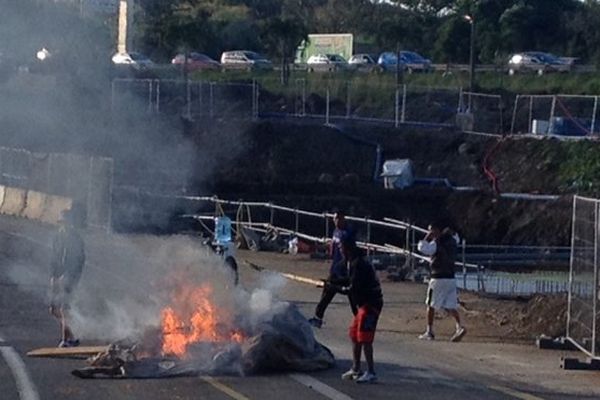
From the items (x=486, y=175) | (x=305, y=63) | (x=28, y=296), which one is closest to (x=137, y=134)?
(x=28, y=296)

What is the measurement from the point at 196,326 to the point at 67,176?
29.0 m

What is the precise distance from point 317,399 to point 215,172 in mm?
42095

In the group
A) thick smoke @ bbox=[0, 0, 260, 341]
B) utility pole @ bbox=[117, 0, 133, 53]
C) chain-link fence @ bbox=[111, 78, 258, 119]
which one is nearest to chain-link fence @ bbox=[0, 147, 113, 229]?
thick smoke @ bbox=[0, 0, 260, 341]

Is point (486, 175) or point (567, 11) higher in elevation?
point (567, 11)

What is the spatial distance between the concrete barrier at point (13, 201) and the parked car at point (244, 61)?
37.0 m

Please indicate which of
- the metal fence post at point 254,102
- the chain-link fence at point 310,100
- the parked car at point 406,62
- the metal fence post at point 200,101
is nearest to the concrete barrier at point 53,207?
the chain-link fence at point 310,100

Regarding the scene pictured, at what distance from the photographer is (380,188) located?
57062 millimetres

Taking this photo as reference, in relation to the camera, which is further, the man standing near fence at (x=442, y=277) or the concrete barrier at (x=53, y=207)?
the concrete barrier at (x=53, y=207)

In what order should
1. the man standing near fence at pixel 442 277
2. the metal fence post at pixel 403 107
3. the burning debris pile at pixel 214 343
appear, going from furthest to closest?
the metal fence post at pixel 403 107, the man standing near fence at pixel 442 277, the burning debris pile at pixel 214 343

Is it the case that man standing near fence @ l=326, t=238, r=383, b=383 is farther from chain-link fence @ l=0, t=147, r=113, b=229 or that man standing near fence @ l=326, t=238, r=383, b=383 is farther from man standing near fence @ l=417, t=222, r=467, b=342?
chain-link fence @ l=0, t=147, r=113, b=229

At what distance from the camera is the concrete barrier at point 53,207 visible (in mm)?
44969

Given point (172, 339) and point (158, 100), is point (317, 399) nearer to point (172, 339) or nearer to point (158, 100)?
point (172, 339)

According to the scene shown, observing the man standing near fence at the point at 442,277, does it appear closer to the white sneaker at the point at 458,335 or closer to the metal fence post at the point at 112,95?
the white sneaker at the point at 458,335

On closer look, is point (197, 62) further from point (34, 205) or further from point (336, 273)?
point (336, 273)
